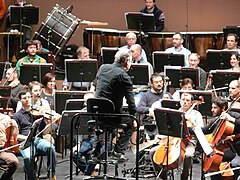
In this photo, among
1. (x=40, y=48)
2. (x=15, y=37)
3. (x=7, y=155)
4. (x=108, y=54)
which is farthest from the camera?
(x=15, y=37)

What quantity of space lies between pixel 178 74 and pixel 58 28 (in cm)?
299

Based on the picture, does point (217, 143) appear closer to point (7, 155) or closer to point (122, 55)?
point (122, 55)

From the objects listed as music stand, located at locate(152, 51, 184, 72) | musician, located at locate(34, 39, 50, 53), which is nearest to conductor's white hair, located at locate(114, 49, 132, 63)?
music stand, located at locate(152, 51, 184, 72)

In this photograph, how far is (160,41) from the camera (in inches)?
547

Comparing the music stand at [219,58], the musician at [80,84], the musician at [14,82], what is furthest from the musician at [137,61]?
the musician at [14,82]

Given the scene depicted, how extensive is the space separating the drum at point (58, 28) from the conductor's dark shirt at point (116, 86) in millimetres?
4086

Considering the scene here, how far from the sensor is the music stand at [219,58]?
1143 centimetres

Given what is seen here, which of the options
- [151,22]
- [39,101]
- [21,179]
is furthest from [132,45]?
[21,179]

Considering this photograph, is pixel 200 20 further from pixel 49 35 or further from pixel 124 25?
pixel 49 35

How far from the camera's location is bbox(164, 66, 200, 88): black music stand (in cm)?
1081

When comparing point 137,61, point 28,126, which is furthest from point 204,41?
point 28,126

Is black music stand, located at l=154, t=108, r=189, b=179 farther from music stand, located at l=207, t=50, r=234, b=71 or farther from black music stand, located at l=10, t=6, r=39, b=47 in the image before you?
black music stand, located at l=10, t=6, r=39, b=47

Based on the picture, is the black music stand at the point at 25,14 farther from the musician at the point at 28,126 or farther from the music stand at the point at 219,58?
the musician at the point at 28,126

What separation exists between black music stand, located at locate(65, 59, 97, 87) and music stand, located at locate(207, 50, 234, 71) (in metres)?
1.88
